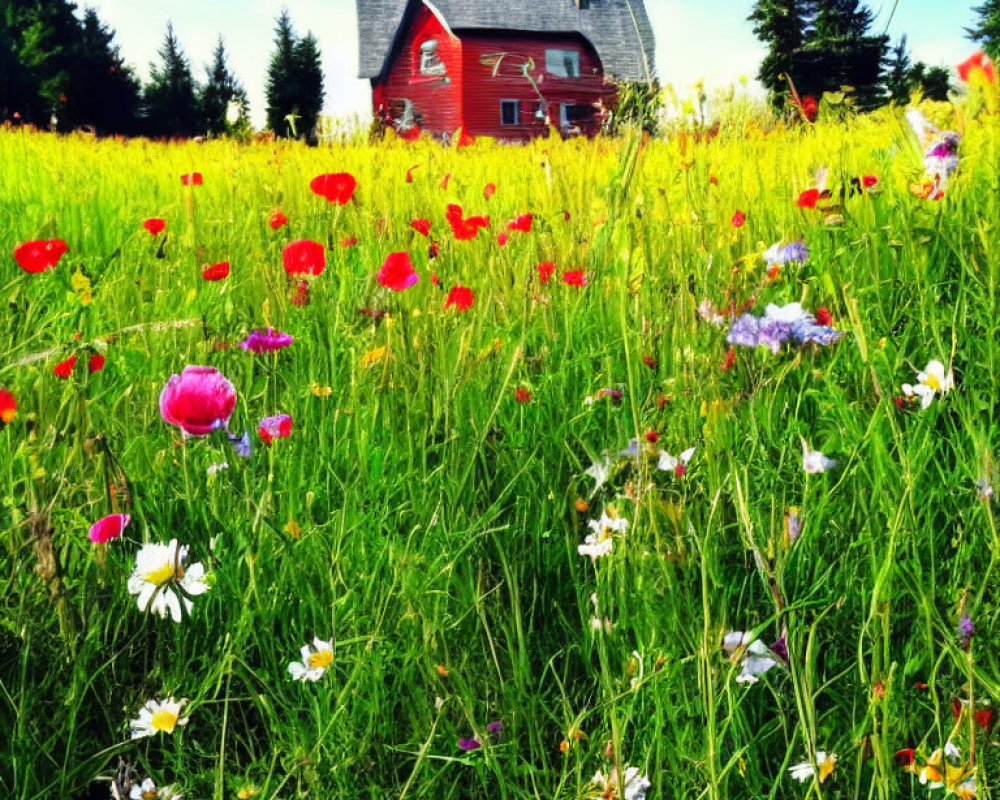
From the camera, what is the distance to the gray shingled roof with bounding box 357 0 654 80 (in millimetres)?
29578

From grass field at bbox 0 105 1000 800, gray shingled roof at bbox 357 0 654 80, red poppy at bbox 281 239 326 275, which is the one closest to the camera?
grass field at bbox 0 105 1000 800

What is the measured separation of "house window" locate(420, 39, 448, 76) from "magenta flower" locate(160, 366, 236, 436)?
3006 centimetres

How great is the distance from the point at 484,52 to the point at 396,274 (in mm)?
26992

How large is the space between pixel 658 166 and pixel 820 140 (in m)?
0.85

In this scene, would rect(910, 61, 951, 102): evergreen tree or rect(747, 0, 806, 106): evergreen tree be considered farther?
rect(747, 0, 806, 106): evergreen tree

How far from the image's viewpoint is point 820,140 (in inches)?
161

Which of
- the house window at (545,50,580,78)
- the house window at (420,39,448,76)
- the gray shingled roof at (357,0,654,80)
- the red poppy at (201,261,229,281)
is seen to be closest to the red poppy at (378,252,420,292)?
the red poppy at (201,261,229,281)

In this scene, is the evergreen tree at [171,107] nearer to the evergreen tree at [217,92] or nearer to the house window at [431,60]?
the evergreen tree at [217,92]

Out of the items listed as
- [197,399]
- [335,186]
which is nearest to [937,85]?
[335,186]

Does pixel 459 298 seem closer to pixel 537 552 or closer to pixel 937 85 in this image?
pixel 537 552

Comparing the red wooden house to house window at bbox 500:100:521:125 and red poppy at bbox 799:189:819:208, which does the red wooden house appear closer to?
house window at bbox 500:100:521:125

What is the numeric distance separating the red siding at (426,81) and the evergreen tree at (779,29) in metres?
11.4

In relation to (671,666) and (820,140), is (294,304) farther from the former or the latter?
(820,140)

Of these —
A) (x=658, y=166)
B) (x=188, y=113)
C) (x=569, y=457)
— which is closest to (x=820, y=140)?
(x=658, y=166)
